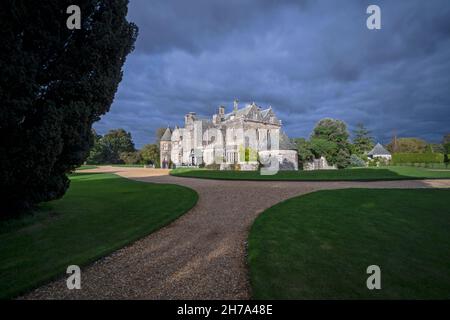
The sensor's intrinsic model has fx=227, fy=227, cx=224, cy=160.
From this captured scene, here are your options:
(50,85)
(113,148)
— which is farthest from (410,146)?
(113,148)

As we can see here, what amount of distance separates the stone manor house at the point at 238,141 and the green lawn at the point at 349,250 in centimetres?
2958

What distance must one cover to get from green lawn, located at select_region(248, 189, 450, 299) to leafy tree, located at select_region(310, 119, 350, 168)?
32.3 meters

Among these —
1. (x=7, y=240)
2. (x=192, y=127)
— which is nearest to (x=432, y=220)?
(x=7, y=240)

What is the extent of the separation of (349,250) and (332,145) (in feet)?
129

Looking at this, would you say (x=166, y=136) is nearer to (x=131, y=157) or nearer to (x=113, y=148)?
(x=131, y=157)

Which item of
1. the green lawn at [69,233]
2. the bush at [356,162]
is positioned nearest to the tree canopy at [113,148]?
the bush at [356,162]

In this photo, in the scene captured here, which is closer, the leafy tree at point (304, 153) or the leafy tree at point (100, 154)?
the leafy tree at point (304, 153)

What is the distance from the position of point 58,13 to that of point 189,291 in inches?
346

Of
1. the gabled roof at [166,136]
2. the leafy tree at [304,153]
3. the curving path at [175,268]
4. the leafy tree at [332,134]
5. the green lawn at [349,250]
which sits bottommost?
the curving path at [175,268]

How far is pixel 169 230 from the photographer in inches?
297

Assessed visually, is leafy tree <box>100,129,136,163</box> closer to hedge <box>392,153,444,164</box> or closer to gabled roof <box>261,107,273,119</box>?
gabled roof <box>261,107,273,119</box>

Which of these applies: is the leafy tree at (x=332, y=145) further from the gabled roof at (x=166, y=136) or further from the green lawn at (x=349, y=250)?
the gabled roof at (x=166, y=136)

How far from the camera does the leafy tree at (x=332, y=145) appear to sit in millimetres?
40906

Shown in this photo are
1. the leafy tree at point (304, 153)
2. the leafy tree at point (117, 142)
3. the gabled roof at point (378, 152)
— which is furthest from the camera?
the leafy tree at point (117, 142)
